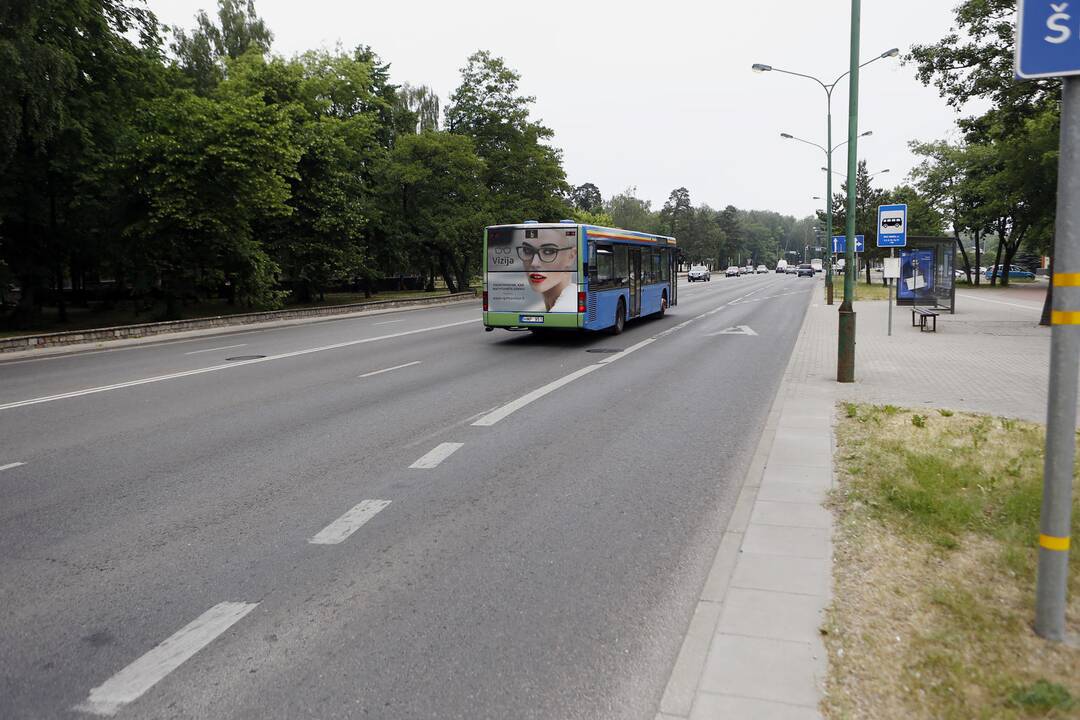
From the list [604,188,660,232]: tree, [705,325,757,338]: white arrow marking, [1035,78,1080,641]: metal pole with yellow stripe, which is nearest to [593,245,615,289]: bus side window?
[705,325,757,338]: white arrow marking

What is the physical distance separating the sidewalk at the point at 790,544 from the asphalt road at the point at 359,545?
7.7 inches

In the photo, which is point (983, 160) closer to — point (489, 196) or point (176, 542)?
point (489, 196)

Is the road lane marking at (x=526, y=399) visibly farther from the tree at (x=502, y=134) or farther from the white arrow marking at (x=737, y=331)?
the tree at (x=502, y=134)

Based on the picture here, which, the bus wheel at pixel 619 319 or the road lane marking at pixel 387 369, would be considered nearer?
the road lane marking at pixel 387 369

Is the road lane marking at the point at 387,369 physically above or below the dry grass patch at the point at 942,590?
above

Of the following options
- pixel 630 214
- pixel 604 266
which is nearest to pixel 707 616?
pixel 604 266

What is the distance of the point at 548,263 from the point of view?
17.1 m

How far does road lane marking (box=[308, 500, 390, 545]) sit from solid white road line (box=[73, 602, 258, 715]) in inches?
39.3

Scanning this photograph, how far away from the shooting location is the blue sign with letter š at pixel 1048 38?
10.8 ft

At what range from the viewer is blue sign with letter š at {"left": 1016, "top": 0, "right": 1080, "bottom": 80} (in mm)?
3297

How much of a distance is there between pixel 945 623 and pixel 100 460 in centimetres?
726

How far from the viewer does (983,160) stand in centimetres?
5209

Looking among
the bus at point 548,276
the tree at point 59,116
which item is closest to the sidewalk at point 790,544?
the bus at point 548,276

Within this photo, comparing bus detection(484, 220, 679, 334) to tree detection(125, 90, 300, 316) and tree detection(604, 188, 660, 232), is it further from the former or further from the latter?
tree detection(604, 188, 660, 232)
